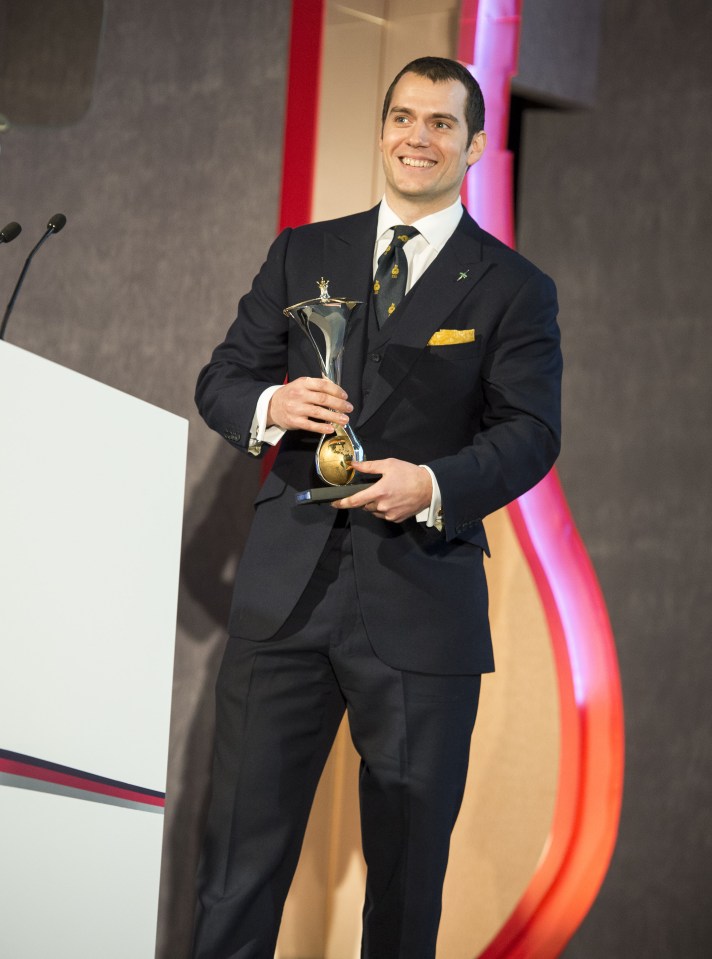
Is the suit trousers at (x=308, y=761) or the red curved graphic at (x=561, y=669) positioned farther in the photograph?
the red curved graphic at (x=561, y=669)

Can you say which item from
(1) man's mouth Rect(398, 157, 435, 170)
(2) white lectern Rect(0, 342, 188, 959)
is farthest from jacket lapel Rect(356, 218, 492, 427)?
(2) white lectern Rect(0, 342, 188, 959)

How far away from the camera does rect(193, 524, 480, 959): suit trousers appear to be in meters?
1.79

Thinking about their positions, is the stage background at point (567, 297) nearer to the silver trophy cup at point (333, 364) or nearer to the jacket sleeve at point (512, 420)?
the jacket sleeve at point (512, 420)

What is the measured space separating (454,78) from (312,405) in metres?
0.63

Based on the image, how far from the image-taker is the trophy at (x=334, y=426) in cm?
166

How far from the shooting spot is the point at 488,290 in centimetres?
188

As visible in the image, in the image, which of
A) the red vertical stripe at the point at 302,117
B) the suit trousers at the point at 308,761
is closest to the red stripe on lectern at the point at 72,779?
the suit trousers at the point at 308,761

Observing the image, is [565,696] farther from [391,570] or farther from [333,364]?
[333,364]

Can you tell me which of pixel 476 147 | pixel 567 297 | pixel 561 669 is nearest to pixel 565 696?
pixel 561 669

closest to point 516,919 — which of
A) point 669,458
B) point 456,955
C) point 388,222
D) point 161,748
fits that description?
point 456,955

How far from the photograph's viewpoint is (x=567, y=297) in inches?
99.5

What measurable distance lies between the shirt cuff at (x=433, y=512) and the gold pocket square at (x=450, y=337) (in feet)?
0.75

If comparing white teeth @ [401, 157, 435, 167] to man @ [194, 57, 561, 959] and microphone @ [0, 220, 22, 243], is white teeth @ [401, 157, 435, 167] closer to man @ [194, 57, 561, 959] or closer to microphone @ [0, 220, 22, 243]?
man @ [194, 57, 561, 959]

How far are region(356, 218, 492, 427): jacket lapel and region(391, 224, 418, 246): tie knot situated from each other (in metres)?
0.06
